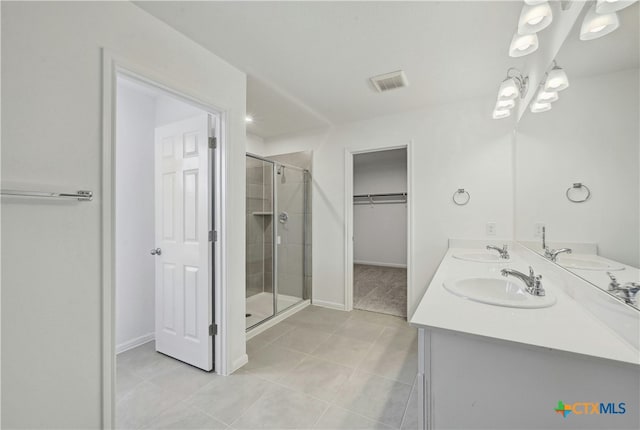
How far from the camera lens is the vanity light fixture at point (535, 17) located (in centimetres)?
115

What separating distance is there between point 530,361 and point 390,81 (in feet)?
7.13

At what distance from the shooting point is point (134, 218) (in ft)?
7.95

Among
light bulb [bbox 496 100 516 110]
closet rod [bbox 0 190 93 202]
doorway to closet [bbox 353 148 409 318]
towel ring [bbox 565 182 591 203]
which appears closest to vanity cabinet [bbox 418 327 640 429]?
towel ring [bbox 565 182 591 203]

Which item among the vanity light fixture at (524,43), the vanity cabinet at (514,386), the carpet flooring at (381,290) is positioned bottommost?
the carpet flooring at (381,290)

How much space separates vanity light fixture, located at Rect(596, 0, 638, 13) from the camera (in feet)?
2.53

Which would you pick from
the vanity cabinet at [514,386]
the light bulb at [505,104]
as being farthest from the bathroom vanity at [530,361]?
the light bulb at [505,104]

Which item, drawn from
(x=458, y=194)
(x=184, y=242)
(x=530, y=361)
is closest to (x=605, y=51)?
(x=530, y=361)

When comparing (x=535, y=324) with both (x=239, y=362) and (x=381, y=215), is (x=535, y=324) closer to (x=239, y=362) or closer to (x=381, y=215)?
(x=239, y=362)

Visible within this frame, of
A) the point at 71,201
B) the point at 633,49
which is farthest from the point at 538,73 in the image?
the point at 71,201

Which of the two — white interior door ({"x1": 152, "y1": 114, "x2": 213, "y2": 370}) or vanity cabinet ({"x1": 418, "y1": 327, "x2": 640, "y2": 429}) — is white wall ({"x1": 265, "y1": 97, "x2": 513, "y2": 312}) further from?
vanity cabinet ({"x1": 418, "y1": 327, "x2": 640, "y2": 429})

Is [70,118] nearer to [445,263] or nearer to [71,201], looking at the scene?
[71,201]

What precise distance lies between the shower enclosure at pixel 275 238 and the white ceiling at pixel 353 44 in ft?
3.06

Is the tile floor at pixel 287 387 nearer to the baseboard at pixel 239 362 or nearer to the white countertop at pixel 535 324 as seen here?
the baseboard at pixel 239 362

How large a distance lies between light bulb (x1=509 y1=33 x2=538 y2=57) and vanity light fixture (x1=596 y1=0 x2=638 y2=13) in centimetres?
54
